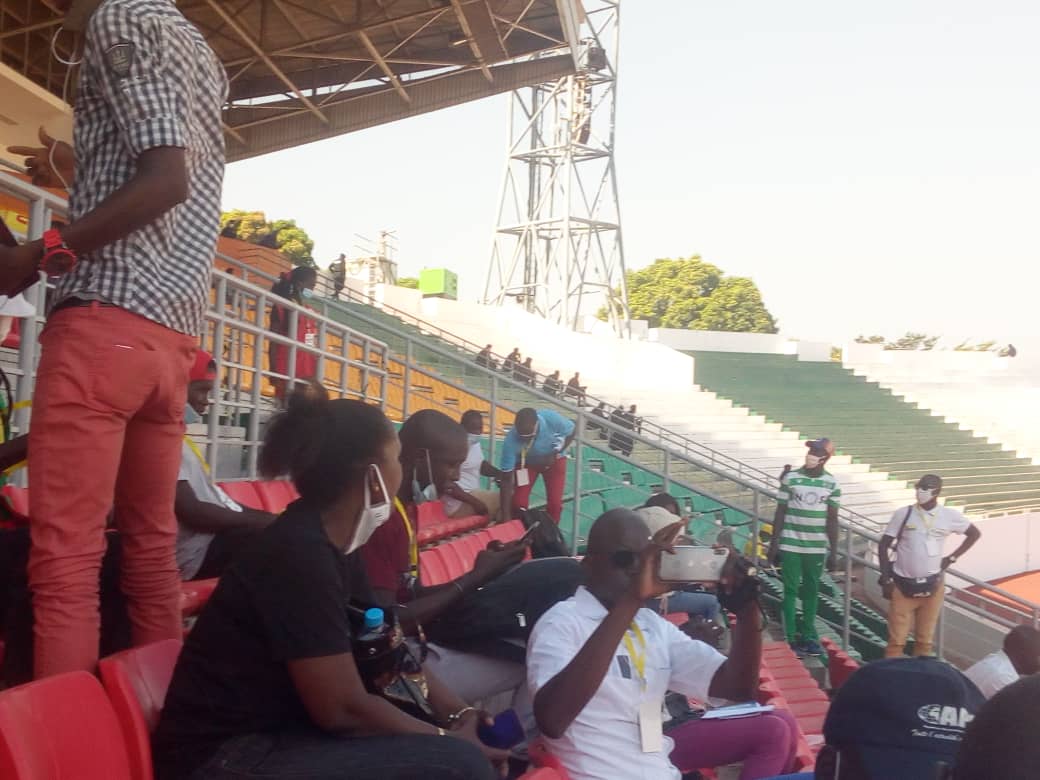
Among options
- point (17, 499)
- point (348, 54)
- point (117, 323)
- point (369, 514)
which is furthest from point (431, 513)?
point (348, 54)

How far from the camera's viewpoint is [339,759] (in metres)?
1.61

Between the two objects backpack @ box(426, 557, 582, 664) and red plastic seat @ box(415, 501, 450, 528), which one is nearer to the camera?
backpack @ box(426, 557, 582, 664)

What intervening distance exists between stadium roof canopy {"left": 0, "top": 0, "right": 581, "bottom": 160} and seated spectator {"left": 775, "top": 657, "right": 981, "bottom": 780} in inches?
420

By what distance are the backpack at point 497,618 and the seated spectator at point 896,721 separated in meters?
1.19

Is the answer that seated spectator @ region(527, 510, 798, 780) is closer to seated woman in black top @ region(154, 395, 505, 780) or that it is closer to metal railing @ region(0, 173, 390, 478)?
seated woman in black top @ region(154, 395, 505, 780)

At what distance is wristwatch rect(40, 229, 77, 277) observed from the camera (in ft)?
5.65

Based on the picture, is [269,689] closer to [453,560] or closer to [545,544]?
[545,544]

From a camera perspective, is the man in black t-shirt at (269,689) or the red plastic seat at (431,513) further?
the red plastic seat at (431,513)

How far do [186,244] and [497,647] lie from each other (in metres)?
1.41

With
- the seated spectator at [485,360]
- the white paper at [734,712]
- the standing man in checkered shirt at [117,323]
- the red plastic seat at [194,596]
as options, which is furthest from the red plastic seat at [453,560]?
the seated spectator at [485,360]

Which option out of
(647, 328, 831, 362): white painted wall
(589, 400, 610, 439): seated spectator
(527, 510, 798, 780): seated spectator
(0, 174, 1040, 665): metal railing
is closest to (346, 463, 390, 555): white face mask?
(527, 510, 798, 780): seated spectator

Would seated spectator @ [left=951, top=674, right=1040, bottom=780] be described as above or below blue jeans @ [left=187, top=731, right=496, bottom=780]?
above

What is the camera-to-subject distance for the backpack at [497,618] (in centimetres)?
274

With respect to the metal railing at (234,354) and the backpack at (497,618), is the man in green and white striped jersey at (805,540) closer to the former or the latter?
the metal railing at (234,354)
